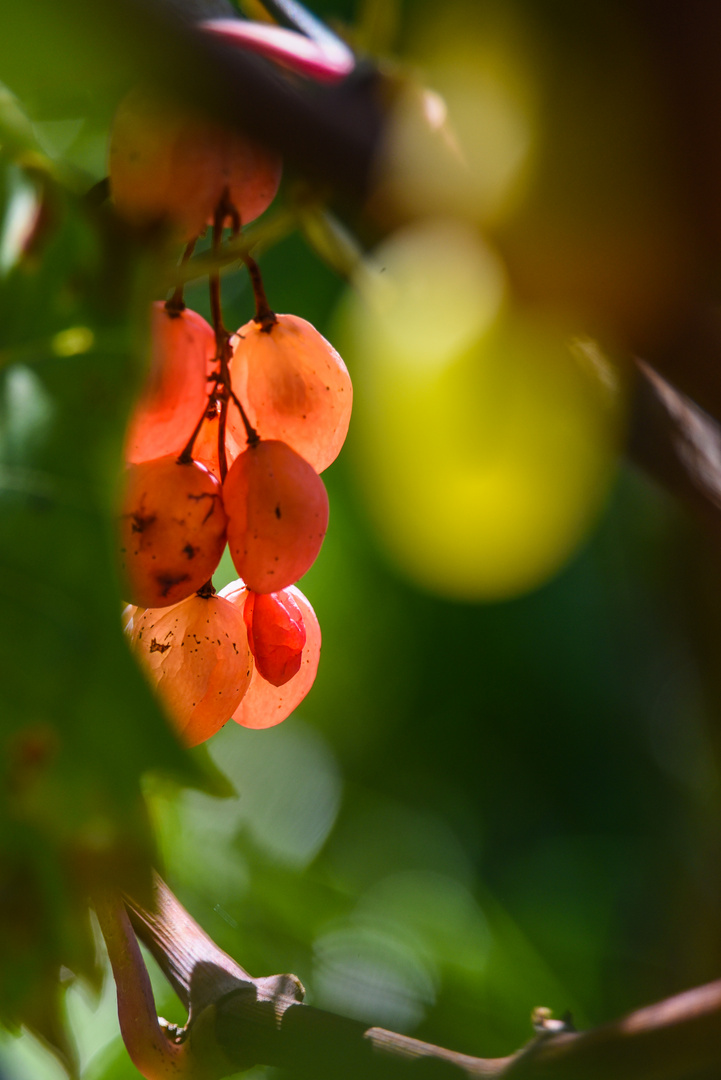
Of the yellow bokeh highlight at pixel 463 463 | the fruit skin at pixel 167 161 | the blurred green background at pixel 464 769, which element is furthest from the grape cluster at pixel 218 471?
the yellow bokeh highlight at pixel 463 463

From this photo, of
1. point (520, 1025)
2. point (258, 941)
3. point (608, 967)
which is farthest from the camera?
point (608, 967)

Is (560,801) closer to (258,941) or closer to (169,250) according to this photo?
(258,941)

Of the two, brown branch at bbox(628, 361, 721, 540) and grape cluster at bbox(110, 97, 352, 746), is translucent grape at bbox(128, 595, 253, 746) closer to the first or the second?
grape cluster at bbox(110, 97, 352, 746)

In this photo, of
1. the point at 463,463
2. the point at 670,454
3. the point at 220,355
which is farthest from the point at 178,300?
the point at 463,463

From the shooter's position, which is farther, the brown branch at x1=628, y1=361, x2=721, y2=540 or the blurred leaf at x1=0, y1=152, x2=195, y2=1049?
the brown branch at x1=628, y1=361, x2=721, y2=540

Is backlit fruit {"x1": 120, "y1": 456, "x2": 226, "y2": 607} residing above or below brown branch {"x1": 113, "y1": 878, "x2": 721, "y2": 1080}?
above

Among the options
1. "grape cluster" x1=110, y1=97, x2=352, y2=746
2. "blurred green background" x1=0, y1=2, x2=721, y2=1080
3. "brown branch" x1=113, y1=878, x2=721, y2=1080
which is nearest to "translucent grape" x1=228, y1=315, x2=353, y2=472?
"grape cluster" x1=110, y1=97, x2=352, y2=746

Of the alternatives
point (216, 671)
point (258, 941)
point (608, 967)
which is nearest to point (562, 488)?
point (608, 967)

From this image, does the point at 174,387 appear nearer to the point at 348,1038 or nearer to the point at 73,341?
the point at 73,341
